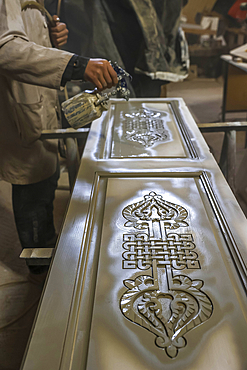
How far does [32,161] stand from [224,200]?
3.57 ft

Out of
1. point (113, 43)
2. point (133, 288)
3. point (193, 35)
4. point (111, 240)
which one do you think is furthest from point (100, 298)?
point (193, 35)

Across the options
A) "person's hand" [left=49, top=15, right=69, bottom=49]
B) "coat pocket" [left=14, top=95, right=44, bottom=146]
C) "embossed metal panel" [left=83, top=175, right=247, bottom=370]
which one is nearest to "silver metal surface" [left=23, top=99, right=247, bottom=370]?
"embossed metal panel" [left=83, top=175, right=247, bottom=370]

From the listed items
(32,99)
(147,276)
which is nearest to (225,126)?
(32,99)

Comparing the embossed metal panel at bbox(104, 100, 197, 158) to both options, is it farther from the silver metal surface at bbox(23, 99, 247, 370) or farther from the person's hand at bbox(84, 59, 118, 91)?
the person's hand at bbox(84, 59, 118, 91)

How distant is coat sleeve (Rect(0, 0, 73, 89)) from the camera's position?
1.20m

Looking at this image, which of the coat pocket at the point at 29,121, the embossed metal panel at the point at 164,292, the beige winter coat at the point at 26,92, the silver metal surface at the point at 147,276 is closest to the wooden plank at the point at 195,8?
the beige winter coat at the point at 26,92

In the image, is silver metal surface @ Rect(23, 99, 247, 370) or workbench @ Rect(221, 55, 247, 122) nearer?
silver metal surface @ Rect(23, 99, 247, 370)

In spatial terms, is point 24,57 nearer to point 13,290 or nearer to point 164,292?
point 164,292

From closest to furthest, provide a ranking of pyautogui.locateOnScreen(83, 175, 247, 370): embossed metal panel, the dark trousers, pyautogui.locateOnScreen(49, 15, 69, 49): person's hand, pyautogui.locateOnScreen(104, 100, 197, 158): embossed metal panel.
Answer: pyautogui.locateOnScreen(83, 175, 247, 370): embossed metal panel
pyautogui.locateOnScreen(104, 100, 197, 158): embossed metal panel
the dark trousers
pyautogui.locateOnScreen(49, 15, 69, 49): person's hand

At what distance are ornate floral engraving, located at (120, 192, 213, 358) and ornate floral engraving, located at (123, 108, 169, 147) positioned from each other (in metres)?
0.60

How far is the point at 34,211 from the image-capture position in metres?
1.79

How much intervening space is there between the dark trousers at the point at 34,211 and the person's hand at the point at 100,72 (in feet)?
2.64

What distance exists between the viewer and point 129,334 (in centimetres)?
63

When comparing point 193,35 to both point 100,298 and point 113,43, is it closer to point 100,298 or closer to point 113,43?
point 113,43
